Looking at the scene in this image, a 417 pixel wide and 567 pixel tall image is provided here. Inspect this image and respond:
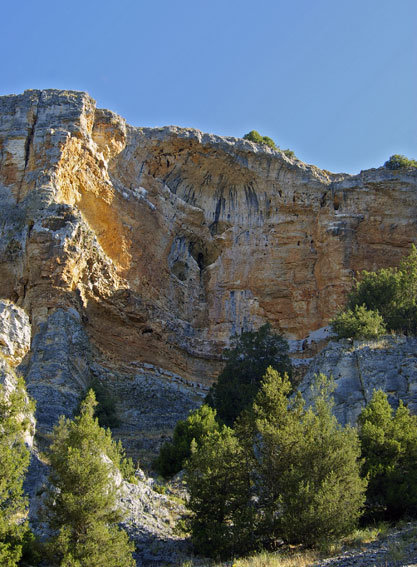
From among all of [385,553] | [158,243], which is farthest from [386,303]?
[385,553]

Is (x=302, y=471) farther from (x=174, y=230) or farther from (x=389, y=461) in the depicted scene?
(x=174, y=230)

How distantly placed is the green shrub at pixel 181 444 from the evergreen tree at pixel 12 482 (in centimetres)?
695

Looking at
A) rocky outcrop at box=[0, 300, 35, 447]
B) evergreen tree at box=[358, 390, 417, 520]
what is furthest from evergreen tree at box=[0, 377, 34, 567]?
rocky outcrop at box=[0, 300, 35, 447]

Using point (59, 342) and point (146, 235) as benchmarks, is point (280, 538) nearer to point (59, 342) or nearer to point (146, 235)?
point (59, 342)

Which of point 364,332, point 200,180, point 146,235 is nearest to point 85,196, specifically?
point 146,235

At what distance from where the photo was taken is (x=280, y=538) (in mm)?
14625

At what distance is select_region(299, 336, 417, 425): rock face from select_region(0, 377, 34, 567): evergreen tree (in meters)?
9.84

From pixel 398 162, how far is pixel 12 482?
32049 mm

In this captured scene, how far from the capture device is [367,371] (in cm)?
2164

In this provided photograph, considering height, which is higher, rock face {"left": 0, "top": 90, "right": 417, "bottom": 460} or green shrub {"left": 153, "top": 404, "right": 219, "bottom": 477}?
rock face {"left": 0, "top": 90, "right": 417, "bottom": 460}

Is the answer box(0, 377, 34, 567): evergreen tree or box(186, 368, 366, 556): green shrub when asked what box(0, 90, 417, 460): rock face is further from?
box(186, 368, 366, 556): green shrub

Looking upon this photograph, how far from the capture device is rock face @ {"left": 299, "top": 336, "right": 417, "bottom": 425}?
2048 cm

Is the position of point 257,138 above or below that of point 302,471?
above

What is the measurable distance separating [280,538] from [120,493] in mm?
3719
